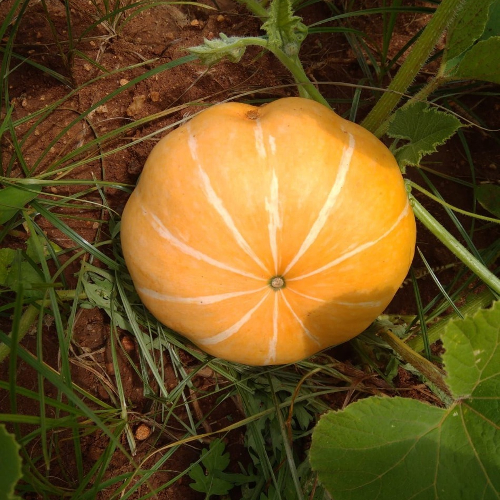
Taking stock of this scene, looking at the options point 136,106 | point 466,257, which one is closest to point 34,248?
point 136,106

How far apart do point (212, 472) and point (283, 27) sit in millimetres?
1546

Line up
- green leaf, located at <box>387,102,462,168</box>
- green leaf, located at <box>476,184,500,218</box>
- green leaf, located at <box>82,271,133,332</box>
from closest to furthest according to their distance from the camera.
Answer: green leaf, located at <box>387,102,462,168</box> → green leaf, located at <box>82,271,133,332</box> → green leaf, located at <box>476,184,500,218</box>

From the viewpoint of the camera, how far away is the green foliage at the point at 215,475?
5.83 feet

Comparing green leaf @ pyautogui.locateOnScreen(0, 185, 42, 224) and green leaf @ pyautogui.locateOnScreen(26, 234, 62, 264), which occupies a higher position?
green leaf @ pyautogui.locateOnScreen(0, 185, 42, 224)

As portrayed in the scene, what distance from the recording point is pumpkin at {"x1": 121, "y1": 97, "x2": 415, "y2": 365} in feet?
4.62

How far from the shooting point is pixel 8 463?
1101 millimetres

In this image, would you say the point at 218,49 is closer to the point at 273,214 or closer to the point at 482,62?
the point at 273,214

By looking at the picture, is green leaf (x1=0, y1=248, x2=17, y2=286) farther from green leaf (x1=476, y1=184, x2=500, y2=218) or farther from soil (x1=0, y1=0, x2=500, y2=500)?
green leaf (x1=476, y1=184, x2=500, y2=218)

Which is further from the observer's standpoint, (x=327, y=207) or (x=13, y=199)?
(x=13, y=199)

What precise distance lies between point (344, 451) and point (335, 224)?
2.05 ft

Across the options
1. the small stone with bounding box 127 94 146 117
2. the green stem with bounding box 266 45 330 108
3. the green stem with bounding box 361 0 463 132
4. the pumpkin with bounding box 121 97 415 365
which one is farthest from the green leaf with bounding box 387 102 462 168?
the small stone with bounding box 127 94 146 117

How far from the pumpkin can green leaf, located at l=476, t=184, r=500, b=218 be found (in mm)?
760

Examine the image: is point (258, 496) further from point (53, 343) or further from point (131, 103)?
point (131, 103)

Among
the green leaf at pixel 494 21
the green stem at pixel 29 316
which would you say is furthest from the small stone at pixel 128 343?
the green leaf at pixel 494 21
